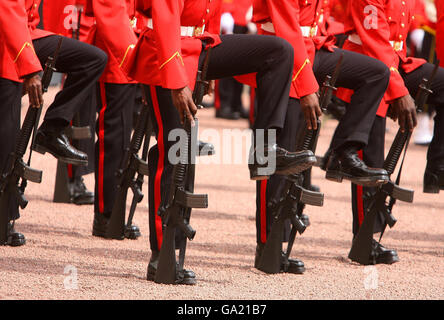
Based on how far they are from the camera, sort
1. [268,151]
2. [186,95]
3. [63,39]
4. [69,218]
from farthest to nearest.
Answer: [69,218] → [63,39] → [268,151] → [186,95]

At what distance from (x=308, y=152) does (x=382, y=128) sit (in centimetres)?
113

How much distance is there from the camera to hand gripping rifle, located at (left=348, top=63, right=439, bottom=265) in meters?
5.31

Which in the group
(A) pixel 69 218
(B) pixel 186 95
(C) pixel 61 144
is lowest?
(A) pixel 69 218

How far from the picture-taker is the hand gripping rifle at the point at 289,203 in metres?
4.85

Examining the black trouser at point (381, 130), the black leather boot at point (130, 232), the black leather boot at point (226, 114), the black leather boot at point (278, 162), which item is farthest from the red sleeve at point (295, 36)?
the black leather boot at point (226, 114)

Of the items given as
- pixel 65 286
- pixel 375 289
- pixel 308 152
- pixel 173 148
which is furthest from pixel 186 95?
pixel 375 289

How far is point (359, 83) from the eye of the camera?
5055 millimetres

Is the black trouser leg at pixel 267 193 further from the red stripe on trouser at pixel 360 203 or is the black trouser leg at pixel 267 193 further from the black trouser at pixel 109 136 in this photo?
the black trouser at pixel 109 136

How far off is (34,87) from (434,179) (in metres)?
2.51

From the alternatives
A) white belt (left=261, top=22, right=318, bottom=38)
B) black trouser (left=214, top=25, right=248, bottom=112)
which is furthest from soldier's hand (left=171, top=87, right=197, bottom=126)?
black trouser (left=214, top=25, right=248, bottom=112)

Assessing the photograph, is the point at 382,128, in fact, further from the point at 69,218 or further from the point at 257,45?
the point at 69,218

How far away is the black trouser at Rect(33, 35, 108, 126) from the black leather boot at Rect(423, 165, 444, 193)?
2.12 meters

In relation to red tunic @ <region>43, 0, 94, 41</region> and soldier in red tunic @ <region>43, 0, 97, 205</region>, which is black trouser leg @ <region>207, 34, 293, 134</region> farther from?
red tunic @ <region>43, 0, 94, 41</region>

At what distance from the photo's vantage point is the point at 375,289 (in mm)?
4570
